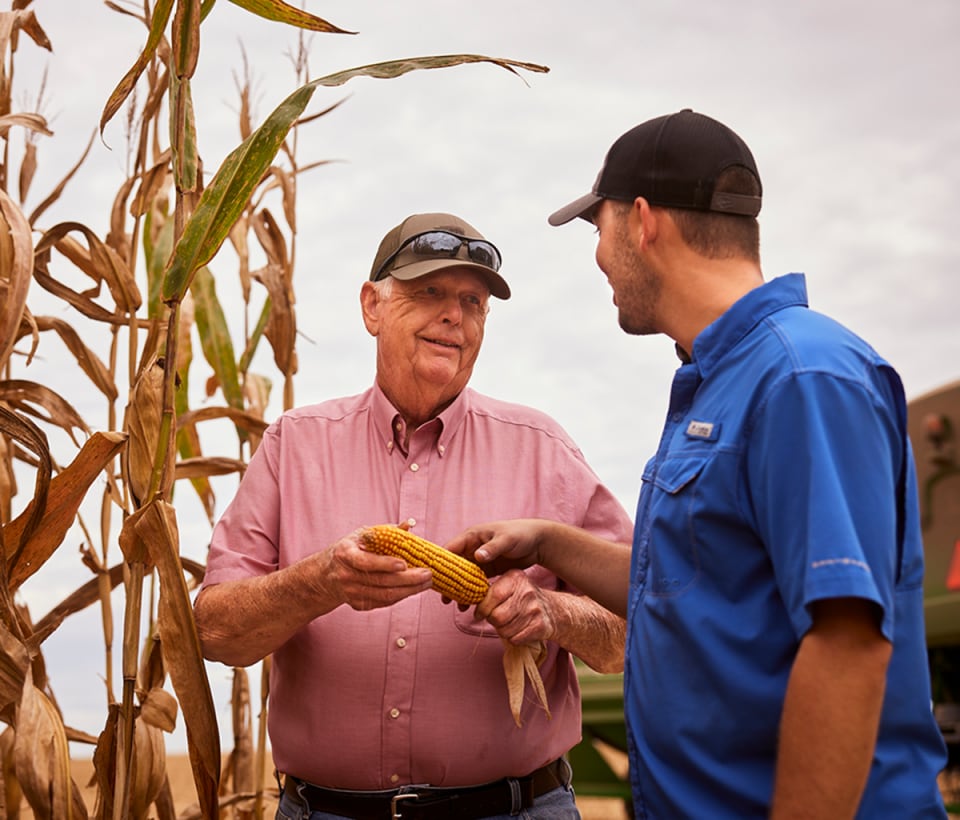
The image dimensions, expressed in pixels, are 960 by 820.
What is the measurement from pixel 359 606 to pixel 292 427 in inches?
25.0

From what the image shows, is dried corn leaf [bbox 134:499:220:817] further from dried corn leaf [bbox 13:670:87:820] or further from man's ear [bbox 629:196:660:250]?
man's ear [bbox 629:196:660:250]

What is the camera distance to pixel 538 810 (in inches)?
94.3

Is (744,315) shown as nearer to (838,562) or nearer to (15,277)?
(838,562)

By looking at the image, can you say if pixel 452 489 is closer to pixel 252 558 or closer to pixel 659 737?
pixel 252 558

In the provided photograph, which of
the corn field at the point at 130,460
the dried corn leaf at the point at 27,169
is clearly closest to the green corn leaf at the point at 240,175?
the corn field at the point at 130,460

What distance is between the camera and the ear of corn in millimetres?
2090

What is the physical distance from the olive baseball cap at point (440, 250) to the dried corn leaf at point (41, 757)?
1181 millimetres

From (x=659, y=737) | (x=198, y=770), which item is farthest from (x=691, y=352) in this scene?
(x=198, y=770)

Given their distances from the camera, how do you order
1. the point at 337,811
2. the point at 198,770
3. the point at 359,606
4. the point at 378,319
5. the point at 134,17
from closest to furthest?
the point at 359,606 < the point at 337,811 < the point at 198,770 < the point at 378,319 < the point at 134,17

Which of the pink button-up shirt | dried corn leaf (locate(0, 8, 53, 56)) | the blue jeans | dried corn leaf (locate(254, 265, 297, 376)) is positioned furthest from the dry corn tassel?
dried corn leaf (locate(0, 8, 53, 56))

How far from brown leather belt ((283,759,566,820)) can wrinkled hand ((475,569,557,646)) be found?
343mm

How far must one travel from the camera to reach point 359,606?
2174 mm

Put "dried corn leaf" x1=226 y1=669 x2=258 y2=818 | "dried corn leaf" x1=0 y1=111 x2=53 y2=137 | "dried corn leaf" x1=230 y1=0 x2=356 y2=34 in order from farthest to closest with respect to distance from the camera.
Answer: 1. "dried corn leaf" x1=226 y1=669 x2=258 y2=818
2. "dried corn leaf" x1=0 y1=111 x2=53 y2=137
3. "dried corn leaf" x1=230 y1=0 x2=356 y2=34

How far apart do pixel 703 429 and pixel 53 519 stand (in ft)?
4.85
